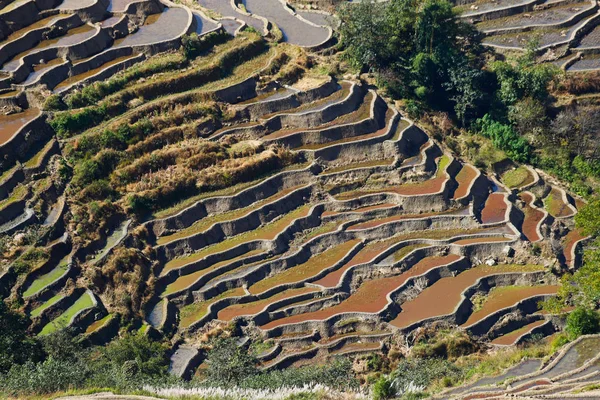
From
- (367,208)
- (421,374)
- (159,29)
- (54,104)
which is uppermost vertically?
(159,29)

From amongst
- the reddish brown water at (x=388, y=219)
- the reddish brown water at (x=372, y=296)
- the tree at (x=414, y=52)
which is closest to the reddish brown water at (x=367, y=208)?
the reddish brown water at (x=388, y=219)

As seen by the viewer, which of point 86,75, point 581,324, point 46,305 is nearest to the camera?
point 581,324

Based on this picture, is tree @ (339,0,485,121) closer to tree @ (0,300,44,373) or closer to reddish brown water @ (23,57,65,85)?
reddish brown water @ (23,57,65,85)

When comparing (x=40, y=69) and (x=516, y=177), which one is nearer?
(x=40, y=69)

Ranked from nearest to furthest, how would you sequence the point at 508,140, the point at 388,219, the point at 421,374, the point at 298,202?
the point at 421,374 < the point at 388,219 < the point at 298,202 < the point at 508,140

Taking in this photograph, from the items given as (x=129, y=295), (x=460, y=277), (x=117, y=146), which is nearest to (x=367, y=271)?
(x=460, y=277)

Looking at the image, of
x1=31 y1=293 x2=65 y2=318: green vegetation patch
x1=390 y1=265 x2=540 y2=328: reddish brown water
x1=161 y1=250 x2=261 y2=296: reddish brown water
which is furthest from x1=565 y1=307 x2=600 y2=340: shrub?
x1=31 y1=293 x2=65 y2=318: green vegetation patch

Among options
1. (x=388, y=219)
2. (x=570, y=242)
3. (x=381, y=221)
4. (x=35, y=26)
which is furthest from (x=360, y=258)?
(x=35, y=26)

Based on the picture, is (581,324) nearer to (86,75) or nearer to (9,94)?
(86,75)
